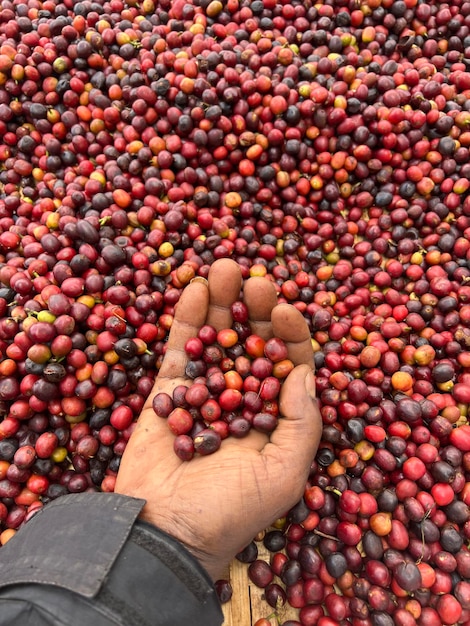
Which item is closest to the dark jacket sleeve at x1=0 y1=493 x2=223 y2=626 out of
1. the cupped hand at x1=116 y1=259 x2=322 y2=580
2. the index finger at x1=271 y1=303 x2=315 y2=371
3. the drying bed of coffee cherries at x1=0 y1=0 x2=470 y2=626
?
the cupped hand at x1=116 y1=259 x2=322 y2=580

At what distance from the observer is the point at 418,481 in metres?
2.82

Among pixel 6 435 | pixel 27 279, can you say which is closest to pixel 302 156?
pixel 27 279

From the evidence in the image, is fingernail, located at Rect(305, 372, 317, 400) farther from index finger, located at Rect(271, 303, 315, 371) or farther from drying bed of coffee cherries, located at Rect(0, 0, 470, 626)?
drying bed of coffee cherries, located at Rect(0, 0, 470, 626)

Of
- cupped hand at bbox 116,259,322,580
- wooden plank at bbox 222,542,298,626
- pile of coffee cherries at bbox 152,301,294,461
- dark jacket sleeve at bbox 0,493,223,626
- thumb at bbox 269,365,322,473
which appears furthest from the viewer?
wooden plank at bbox 222,542,298,626

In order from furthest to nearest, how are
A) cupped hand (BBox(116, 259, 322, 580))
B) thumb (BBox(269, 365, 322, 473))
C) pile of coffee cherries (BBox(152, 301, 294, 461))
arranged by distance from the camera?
pile of coffee cherries (BBox(152, 301, 294, 461))
thumb (BBox(269, 365, 322, 473))
cupped hand (BBox(116, 259, 322, 580))

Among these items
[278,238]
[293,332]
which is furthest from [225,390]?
[278,238]

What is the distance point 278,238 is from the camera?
3900 mm

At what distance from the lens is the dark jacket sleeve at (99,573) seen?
5.53ft

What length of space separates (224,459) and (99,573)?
845mm

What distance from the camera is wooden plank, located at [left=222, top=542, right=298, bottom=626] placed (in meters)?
2.69

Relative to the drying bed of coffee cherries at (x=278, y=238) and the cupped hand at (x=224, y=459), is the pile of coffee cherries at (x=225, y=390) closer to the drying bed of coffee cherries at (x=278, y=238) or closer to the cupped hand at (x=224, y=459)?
the cupped hand at (x=224, y=459)

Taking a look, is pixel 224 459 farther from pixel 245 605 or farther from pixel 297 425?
pixel 245 605

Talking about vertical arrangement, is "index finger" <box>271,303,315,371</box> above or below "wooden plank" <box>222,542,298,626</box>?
above

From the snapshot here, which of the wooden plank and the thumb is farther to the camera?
the wooden plank
